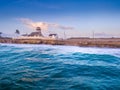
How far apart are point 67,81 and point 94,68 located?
170 cm

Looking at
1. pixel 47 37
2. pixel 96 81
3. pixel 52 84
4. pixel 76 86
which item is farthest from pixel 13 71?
pixel 47 37

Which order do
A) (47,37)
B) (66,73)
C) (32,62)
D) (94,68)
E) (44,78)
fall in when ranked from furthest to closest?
(47,37)
(32,62)
(94,68)
(66,73)
(44,78)

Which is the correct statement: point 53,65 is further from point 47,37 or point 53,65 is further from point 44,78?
point 47,37

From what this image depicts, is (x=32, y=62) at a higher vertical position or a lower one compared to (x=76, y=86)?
higher

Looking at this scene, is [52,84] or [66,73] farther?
[66,73]

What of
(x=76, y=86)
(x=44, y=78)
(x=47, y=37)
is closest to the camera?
(x=76, y=86)

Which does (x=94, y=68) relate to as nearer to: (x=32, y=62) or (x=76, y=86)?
(x=76, y=86)

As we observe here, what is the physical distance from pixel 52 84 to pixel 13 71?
2.05 metres

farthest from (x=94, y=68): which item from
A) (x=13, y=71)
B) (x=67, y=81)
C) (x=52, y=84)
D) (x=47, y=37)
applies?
(x=47, y=37)

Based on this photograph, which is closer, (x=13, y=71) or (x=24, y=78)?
(x=24, y=78)

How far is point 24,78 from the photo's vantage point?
614 cm

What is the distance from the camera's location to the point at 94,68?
704 cm

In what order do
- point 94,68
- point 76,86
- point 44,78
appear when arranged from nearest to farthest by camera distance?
point 76,86, point 44,78, point 94,68

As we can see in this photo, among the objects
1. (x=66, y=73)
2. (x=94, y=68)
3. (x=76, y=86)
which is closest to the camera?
(x=76, y=86)
